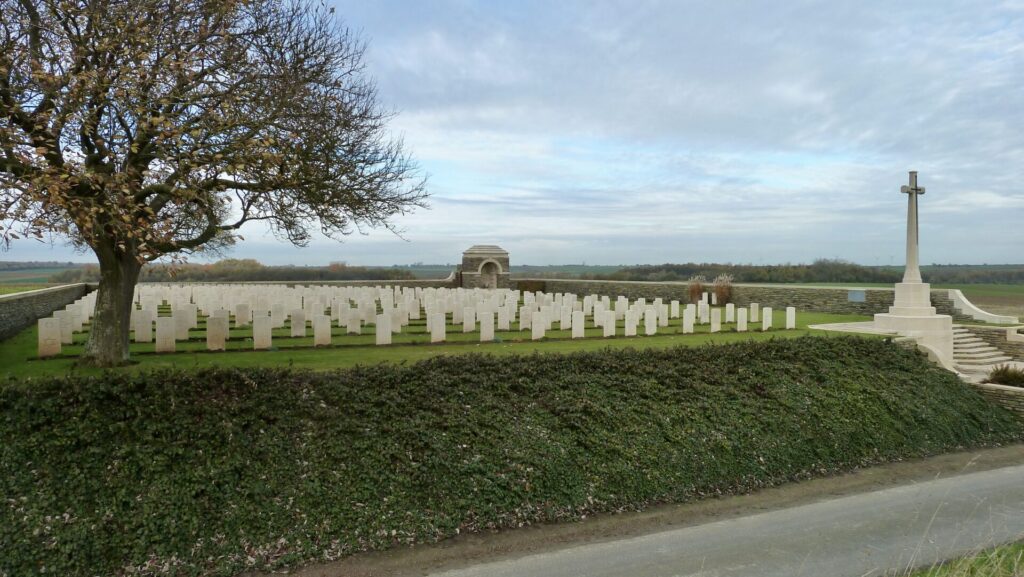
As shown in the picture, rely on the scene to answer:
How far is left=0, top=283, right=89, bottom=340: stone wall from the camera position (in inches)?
507

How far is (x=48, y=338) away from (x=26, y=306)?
22.0 feet

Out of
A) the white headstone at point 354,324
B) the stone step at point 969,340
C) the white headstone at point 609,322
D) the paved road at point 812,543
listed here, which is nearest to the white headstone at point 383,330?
the white headstone at point 354,324

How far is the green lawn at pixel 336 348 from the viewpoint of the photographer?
9148 millimetres

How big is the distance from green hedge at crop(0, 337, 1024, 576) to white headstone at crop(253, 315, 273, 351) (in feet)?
11.9

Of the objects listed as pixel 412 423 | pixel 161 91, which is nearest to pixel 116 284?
pixel 161 91

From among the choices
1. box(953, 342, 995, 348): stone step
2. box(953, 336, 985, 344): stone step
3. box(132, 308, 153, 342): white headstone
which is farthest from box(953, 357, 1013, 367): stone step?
box(132, 308, 153, 342): white headstone

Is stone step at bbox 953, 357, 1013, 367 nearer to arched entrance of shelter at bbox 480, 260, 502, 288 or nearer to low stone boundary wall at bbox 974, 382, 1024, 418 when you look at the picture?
low stone boundary wall at bbox 974, 382, 1024, 418

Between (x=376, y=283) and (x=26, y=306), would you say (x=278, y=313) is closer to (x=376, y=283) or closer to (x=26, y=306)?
(x=26, y=306)

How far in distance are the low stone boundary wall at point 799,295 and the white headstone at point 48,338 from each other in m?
19.1

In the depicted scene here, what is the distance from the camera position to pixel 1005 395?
11.7m

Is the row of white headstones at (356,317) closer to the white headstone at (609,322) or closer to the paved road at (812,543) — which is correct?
the white headstone at (609,322)

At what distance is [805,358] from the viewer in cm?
1090

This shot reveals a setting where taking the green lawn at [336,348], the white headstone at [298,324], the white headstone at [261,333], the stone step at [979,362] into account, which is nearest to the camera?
the green lawn at [336,348]

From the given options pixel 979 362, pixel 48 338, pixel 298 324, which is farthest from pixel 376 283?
pixel 979 362
